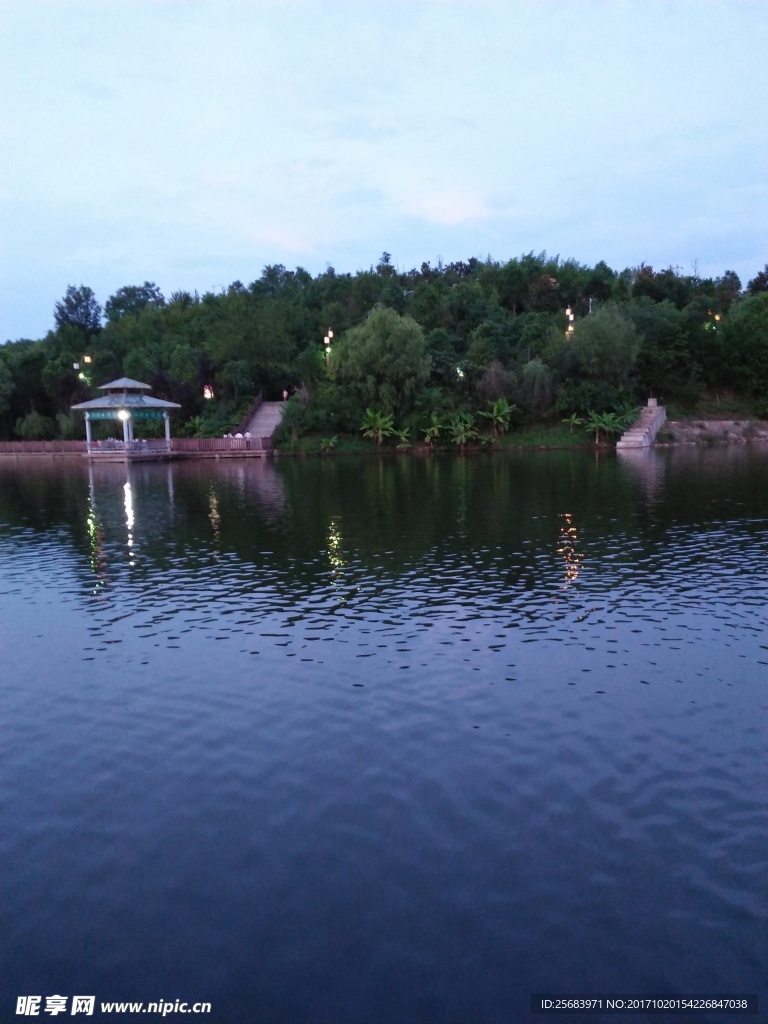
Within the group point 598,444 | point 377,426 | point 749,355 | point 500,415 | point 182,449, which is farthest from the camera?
point 749,355

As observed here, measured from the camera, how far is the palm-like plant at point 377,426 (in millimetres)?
60219

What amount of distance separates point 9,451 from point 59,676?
5950 cm

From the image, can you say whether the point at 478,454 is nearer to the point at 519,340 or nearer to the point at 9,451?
the point at 519,340

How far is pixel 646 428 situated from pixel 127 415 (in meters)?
36.4

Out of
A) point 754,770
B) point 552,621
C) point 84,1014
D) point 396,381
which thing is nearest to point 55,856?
point 84,1014

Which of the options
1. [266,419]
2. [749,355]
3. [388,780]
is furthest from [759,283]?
[388,780]

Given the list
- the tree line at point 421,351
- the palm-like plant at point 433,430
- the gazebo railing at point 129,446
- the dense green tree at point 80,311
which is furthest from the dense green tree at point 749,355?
the dense green tree at point 80,311

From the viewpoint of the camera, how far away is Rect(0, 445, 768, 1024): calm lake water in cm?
682

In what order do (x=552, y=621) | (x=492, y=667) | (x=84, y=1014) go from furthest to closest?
(x=552, y=621)
(x=492, y=667)
(x=84, y=1014)

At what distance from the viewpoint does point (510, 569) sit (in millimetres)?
19609

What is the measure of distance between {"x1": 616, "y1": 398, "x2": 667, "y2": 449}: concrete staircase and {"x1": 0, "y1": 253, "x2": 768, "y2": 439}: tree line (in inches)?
61.5

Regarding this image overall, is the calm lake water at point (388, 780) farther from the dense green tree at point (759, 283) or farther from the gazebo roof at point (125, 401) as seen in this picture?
the dense green tree at point (759, 283)

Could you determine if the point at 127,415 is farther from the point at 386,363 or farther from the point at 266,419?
the point at 386,363

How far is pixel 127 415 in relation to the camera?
190 feet
